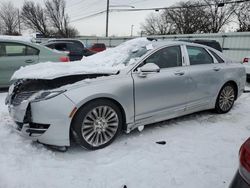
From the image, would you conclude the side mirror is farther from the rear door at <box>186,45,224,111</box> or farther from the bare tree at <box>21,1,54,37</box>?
the bare tree at <box>21,1,54,37</box>

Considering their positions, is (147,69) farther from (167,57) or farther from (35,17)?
(35,17)

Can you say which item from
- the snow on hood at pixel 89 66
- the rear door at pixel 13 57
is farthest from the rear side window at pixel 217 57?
the rear door at pixel 13 57

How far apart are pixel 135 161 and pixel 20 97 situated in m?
1.78

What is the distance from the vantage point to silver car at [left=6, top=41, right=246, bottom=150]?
305 cm

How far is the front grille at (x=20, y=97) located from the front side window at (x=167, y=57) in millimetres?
1814

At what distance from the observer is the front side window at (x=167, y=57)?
3946 millimetres

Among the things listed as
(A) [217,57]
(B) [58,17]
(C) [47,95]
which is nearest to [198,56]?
(A) [217,57]

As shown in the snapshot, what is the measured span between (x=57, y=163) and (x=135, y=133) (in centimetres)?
143

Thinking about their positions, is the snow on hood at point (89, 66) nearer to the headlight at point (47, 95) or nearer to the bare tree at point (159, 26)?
the headlight at point (47, 95)

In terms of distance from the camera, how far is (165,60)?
409cm

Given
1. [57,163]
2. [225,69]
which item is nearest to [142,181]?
[57,163]

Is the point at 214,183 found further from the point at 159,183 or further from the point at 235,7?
the point at 235,7

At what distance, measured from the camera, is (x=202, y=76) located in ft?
14.5

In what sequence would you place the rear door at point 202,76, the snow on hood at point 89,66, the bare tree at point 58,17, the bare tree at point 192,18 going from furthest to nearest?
the bare tree at point 58,17, the bare tree at point 192,18, the rear door at point 202,76, the snow on hood at point 89,66
